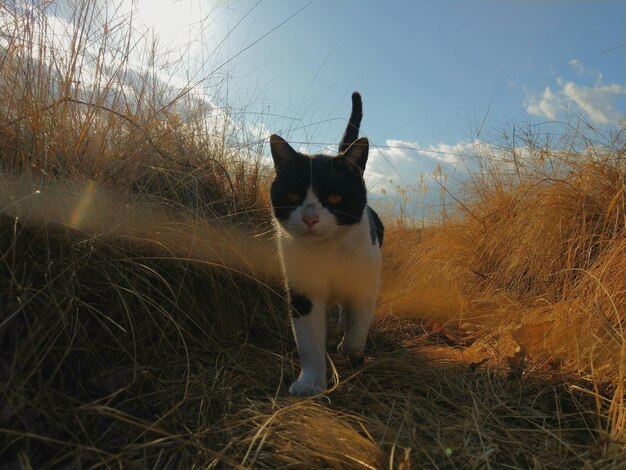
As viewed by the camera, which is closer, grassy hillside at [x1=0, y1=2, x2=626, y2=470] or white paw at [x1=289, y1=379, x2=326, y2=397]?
grassy hillside at [x1=0, y1=2, x2=626, y2=470]

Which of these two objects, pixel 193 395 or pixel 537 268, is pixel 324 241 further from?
pixel 537 268

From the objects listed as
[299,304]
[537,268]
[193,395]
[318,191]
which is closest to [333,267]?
[299,304]

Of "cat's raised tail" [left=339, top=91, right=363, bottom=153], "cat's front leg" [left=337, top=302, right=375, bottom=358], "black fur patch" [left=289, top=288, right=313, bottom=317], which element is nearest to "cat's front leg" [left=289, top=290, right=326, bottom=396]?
"black fur patch" [left=289, top=288, right=313, bottom=317]

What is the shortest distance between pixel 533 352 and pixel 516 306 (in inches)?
26.0

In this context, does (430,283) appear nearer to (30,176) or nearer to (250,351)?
(250,351)

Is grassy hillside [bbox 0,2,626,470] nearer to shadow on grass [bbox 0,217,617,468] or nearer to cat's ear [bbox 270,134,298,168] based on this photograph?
shadow on grass [bbox 0,217,617,468]

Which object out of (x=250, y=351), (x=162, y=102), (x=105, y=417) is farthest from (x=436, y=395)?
(x=162, y=102)

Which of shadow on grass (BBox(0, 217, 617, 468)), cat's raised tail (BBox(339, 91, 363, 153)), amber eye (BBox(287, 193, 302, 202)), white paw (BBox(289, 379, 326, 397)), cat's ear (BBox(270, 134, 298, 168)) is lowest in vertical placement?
white paw (BBox(289, 379, 326, 397))

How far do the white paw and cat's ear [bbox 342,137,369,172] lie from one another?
0.89 m

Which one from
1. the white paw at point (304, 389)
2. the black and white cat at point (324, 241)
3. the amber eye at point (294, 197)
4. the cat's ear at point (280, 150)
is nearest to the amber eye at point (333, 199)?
the black and white cat at point (324, 241)

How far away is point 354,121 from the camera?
2.31 meters

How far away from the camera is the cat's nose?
168 centimetres

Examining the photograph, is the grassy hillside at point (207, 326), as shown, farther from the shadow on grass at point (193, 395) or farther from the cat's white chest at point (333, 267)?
the cat's white chest at point (333, 267)

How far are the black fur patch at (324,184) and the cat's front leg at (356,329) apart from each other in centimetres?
34
